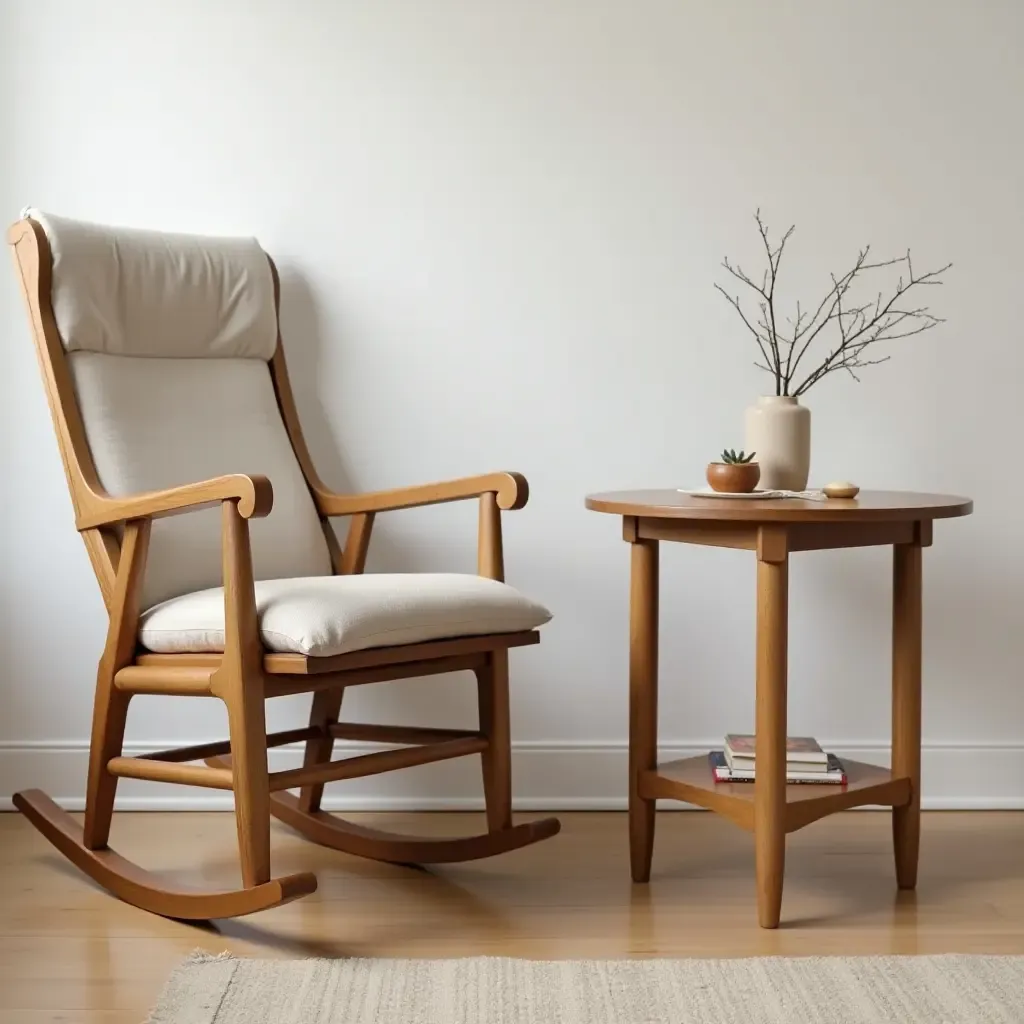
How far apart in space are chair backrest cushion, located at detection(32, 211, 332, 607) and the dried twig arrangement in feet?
2.90

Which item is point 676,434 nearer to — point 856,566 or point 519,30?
point 856,566

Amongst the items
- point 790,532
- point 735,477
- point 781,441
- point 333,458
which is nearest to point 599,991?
point 790,532

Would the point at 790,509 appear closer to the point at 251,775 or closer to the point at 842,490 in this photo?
the point at 842,490

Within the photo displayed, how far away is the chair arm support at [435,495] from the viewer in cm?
204

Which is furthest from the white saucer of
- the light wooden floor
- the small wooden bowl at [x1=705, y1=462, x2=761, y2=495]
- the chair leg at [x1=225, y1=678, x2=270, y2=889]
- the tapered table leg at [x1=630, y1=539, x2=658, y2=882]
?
the chair leg at [x1=225, y1=678, x2=270, y2=889]

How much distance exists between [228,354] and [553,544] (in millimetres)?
697

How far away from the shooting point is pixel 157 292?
2227 mm

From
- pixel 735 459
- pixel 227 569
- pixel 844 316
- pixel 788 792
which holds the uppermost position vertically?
→ pixel 844 316

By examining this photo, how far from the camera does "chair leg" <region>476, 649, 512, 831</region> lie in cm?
199

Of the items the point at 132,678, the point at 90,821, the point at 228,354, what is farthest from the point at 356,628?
the point at 228,354

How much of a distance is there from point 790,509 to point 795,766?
1.46 ft

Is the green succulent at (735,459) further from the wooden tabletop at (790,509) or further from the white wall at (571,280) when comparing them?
the white wall at (571,280)

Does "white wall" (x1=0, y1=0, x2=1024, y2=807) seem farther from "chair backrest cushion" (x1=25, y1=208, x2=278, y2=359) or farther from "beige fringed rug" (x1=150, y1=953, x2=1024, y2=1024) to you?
"beige fringed rug" (x1=150, y1=953, x2=1024, y2=1024)

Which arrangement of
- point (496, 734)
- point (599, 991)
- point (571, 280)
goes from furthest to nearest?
point (571, 280)
point (496, 734)
point (599, 991)
